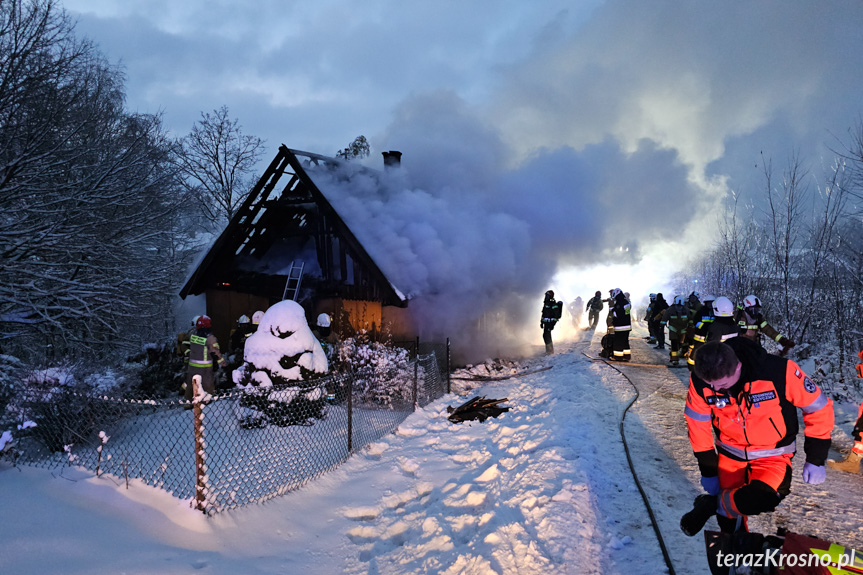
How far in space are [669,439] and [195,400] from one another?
5.77 m

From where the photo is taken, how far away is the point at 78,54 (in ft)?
27.8

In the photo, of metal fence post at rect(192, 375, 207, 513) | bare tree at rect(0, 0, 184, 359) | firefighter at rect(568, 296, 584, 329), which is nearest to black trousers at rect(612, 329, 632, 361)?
metal fence post at rect(192, 375, 207, 513)

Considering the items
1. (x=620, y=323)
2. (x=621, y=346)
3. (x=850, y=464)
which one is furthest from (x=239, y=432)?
(x=621, y=346)

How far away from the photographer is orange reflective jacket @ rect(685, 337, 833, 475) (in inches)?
111

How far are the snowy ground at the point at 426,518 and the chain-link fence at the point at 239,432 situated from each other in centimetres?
46

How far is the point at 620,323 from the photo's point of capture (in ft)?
38.0

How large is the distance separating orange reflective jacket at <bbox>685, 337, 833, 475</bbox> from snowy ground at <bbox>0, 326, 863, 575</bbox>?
3.68ft

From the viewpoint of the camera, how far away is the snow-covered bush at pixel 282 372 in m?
6.80

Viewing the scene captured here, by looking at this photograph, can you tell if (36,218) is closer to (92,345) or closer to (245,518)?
(92,345)

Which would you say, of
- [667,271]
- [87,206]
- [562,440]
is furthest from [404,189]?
[667,271]

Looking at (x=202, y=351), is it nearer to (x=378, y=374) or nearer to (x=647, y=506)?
(x=378, y=374)

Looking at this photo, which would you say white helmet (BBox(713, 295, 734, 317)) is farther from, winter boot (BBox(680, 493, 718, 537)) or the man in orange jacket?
winter boot (BBox(680, 493, 718, 537))

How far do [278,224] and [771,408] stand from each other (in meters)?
13.2

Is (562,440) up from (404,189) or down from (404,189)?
down
